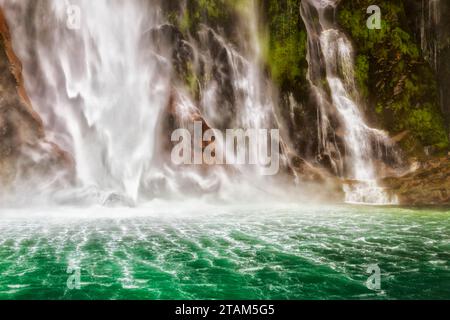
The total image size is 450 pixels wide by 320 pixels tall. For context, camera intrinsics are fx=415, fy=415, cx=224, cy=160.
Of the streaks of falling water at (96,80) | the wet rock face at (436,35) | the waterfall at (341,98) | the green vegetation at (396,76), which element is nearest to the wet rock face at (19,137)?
the streaks of falling water at (96,80)

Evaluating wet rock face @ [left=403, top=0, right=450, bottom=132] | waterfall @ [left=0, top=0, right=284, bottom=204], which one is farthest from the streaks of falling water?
wet rock face @ [left=403, top=0, right=450, bottom=132]

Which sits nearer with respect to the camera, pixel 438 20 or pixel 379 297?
pixel 379 297

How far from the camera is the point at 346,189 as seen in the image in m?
24.3

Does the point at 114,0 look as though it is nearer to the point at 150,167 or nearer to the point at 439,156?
the point at 150,167

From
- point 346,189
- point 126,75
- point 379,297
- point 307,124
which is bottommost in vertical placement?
point 379,297

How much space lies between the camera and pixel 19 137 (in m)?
22.5

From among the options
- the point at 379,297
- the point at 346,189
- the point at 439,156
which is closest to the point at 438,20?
the point at 439,156

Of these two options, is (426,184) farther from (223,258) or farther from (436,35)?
(223,258)

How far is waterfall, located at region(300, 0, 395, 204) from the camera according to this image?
2355 centimetres

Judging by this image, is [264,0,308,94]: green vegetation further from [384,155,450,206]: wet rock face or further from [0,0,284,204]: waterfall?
[384,155,450,206]: wet rock face

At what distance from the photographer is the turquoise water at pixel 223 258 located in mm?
7152

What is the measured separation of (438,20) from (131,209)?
19972 mm

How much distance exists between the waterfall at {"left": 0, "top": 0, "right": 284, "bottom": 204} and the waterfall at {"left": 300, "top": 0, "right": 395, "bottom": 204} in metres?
3.08

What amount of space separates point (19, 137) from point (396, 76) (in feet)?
69.6
